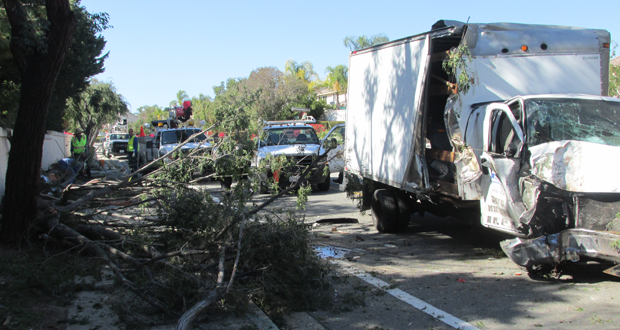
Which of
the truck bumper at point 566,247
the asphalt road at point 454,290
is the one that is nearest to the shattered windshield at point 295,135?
the asphalt road at point 454,290

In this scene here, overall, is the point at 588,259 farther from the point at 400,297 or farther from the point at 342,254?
the point at 342,254

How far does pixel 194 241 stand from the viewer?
17.5 ft

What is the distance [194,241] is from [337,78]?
52.3 meters

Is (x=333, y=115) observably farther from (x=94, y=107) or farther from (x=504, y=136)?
(x=504, y=136)

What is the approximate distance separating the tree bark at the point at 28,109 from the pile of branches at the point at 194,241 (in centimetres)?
29

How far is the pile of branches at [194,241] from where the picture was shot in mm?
4254

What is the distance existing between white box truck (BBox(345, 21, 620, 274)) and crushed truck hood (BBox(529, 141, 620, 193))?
0.01m

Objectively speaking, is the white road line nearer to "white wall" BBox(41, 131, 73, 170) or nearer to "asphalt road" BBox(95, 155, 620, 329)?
"asphalt road" BBox(95, 155, 620, 329)

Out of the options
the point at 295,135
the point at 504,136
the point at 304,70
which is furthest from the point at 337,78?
the point at 504,136

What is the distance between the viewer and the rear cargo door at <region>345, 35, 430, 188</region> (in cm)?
695

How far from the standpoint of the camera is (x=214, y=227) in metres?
5.33

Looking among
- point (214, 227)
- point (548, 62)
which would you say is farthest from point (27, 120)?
point (548, 62)

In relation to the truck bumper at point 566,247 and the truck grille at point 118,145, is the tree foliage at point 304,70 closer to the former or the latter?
the truck grille at point 118,145

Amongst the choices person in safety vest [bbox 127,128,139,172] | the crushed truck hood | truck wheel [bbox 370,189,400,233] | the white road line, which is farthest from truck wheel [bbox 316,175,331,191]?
person in safety vest [bbox 127,128,139,172]
